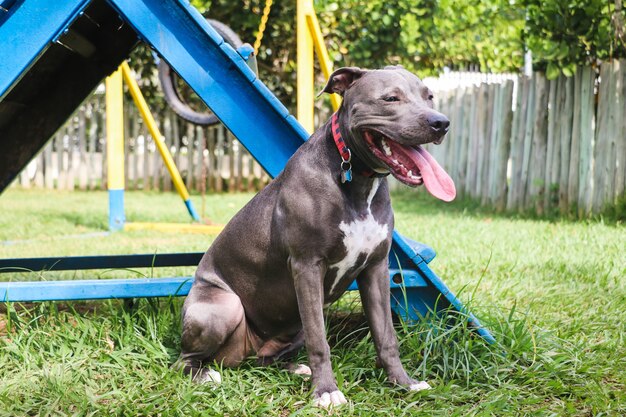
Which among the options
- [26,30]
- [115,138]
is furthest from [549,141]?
[26,30]

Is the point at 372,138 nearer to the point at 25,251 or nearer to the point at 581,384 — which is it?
the point at 581,384

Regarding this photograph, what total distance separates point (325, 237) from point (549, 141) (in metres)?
5.93

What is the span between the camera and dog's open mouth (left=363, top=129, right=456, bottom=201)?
260cm

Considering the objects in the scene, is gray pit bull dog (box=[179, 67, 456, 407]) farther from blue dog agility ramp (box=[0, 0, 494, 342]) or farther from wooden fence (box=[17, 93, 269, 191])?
wooden fence (box=[17, 93, 269, 191])

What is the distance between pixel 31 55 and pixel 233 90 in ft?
2.85

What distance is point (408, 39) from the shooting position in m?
11.8

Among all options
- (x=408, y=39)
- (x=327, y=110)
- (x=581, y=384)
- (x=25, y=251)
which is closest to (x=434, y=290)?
(x=581, y=384)

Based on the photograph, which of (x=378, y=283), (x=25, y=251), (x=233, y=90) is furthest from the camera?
(x=25, y=251)

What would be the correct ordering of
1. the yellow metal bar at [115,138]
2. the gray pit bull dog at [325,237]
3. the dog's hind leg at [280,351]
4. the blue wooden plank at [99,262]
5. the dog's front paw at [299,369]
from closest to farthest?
the gray pit bull dog at [325,237] → the dog's front paw at [299,369] → the dog's hind leg at [280,351] → the blue wooden plank at [99,262] → the yellow metal bar at [115,138]

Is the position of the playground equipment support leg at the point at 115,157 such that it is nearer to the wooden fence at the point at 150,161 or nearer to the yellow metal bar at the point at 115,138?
the yellow metal bar at the point at 115,138

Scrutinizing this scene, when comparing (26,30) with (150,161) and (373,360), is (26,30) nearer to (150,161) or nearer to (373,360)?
(373,360)

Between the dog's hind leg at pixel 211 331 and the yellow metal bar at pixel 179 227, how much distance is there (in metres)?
4.24

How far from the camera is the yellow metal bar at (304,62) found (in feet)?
17.9

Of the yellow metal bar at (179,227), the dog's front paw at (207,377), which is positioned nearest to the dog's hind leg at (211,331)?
the dog's front paw at (207,377)
